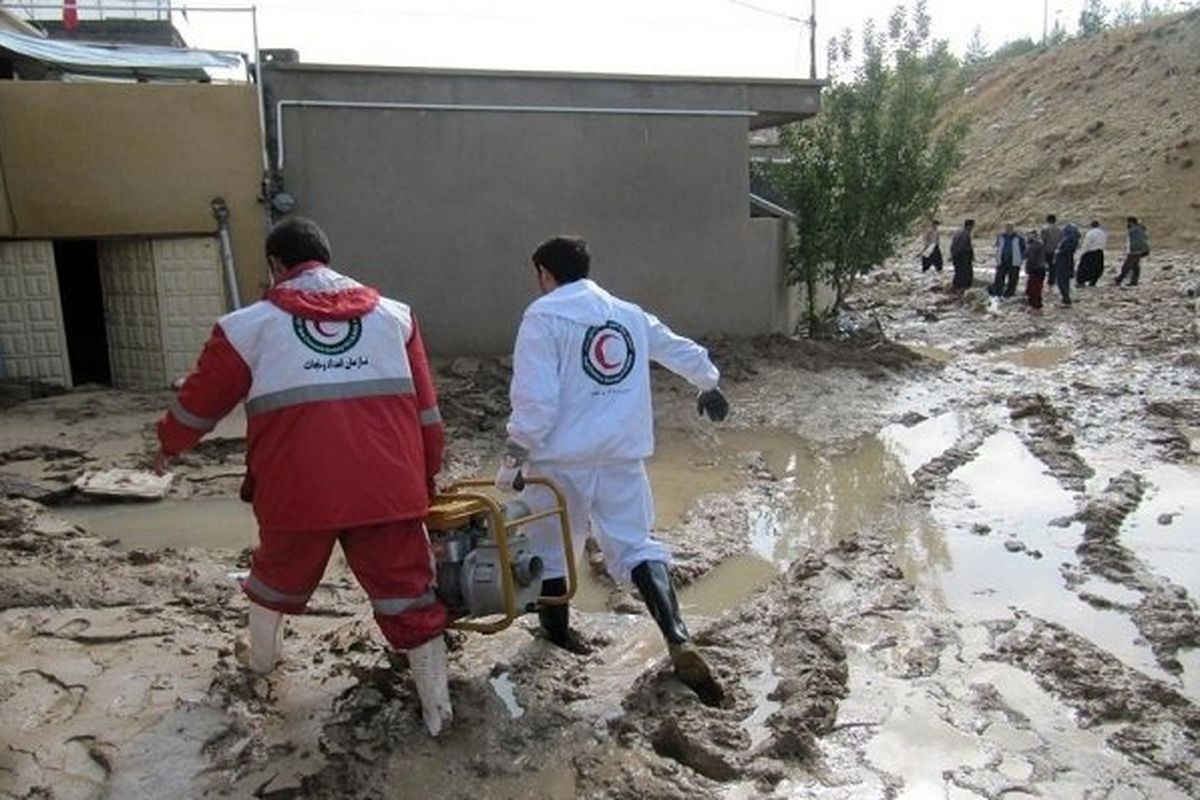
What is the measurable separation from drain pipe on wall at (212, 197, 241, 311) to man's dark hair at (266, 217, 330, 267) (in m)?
7.28

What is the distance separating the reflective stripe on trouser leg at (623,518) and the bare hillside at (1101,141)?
970 inches

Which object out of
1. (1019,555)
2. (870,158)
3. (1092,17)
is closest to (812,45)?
(870,158)

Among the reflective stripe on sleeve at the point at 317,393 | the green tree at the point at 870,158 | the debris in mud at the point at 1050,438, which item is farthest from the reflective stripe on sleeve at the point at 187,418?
the green tree at the point at 870,158

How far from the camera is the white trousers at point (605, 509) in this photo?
12.8 feet

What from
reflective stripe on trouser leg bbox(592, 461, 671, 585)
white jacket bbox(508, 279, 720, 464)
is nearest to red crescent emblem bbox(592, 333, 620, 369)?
white jacket bbox(508, 279, 720, 464)

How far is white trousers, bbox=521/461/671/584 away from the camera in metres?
3.91

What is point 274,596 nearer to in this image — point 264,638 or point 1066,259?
point 264,638

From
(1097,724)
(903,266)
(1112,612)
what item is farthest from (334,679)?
(903,266)

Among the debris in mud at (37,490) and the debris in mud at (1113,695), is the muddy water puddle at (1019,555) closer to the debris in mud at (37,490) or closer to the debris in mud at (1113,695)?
the debris in mud at (1113,695)

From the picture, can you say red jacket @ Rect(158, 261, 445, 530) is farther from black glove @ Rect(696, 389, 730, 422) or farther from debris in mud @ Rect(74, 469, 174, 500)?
debris in mud @ Rect(74, 469, 174, 500)

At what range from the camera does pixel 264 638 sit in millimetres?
3621

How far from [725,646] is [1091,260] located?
56.6ft

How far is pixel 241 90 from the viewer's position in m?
10.1

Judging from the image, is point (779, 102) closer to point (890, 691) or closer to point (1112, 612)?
point (1112, 612)
